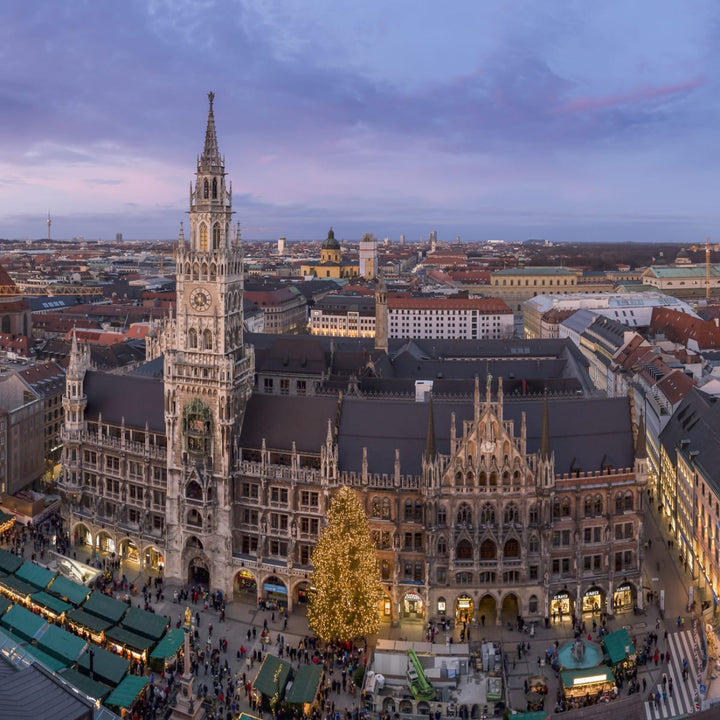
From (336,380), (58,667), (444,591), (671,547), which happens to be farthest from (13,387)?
(671,547)

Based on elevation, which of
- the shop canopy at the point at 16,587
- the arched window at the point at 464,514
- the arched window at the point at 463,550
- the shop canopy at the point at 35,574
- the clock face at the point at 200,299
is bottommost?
the shop canopy at the point at 16,587

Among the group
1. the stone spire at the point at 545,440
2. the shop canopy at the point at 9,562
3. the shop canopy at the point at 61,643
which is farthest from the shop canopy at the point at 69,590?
the stone spire at the point at 545,440

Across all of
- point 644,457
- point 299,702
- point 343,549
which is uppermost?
point 644,457

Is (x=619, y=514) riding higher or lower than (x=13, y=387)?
lower

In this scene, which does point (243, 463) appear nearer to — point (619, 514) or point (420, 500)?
point (420, 500)

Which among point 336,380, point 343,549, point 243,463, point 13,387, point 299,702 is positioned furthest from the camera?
point 336,380

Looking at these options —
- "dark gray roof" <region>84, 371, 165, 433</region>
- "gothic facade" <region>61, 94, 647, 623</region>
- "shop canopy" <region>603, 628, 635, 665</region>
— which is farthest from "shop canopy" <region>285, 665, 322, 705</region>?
"dark gray roof" <region>84, 371, 165, 433</region>

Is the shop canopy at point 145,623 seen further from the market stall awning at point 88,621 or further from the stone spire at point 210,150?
the stone spire at point 210,150
